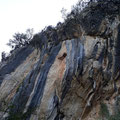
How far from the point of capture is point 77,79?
39.2 ft

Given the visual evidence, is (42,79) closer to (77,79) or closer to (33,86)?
(33,86)

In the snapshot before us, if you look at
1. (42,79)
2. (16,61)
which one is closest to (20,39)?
(16,61)

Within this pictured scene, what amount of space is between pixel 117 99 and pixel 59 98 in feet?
10.2

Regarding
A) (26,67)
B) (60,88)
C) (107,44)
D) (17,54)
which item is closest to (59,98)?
(60,88)

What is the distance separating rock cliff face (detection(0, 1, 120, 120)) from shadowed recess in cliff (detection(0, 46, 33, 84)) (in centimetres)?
217

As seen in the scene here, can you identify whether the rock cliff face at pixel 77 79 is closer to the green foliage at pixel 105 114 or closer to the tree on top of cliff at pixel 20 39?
the green foliage at pixel 105 114

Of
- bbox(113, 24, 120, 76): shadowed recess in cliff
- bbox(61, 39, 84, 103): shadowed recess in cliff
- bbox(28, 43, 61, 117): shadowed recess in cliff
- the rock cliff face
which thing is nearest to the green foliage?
the rock cliff face

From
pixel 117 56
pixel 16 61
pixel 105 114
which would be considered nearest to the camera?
pixel 105 114

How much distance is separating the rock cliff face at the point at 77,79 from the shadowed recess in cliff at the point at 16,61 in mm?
2170

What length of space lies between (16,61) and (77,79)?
26.2ft

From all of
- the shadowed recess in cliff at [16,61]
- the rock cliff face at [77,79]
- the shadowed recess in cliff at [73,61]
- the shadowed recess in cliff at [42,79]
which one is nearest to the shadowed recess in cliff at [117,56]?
the rock cliff face at [77,79]

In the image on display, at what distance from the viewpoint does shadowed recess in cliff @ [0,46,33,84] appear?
17.8 m

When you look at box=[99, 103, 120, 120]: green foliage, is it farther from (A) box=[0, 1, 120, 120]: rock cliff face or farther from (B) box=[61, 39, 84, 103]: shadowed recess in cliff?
(B) box=[61, 39, 84, 103]: shadowed recess in cliff

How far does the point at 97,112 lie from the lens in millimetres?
11023
